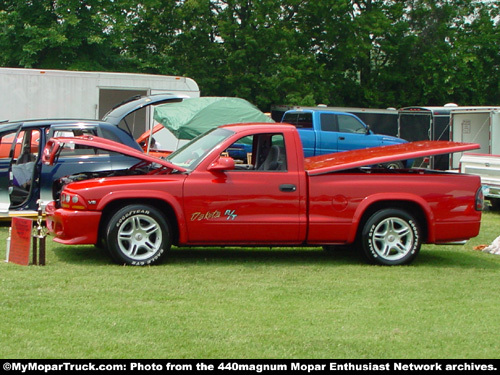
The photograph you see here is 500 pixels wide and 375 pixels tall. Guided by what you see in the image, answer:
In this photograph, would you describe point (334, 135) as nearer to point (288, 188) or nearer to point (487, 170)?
point (487, 170)

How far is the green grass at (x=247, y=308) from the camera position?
5.23 m

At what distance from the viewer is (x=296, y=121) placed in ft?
75.6

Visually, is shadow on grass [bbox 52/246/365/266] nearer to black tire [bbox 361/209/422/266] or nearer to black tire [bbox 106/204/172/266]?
black tire [bbox 106/204/172/266]

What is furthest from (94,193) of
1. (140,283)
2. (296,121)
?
(296,121)

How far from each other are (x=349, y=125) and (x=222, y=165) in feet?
47.3

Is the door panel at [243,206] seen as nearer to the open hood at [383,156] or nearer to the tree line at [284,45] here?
the open hood at [383,156]

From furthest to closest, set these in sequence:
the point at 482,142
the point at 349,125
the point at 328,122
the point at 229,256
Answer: the point at 482,142 → the point at 349,125 → the point at 328,122 → the point at 229,256

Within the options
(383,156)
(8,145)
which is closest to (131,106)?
(8,145)

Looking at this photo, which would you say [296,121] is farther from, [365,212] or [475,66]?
[475,66]

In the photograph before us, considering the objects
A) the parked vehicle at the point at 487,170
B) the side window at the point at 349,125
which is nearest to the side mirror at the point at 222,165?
the parked vehicle at the point at 487,170

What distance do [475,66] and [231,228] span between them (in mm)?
30783

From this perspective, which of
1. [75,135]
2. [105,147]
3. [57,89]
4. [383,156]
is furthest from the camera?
[57,89]

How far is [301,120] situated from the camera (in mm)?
22812

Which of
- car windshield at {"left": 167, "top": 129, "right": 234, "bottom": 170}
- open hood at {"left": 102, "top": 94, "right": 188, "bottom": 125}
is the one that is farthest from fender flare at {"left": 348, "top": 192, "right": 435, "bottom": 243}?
open hood at {"left": 102, "top": 94, "right": 188, "bottom": 125}
